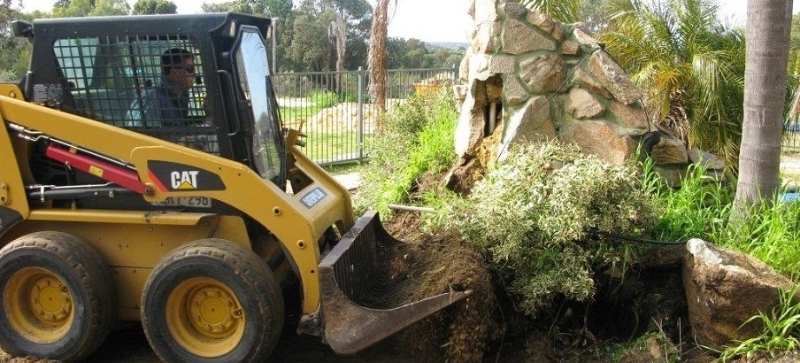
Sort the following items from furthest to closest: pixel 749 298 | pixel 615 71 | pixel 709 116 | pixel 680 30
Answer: pixel 680 30, pixel 709 116, pixel 615 71, pixel 749 298

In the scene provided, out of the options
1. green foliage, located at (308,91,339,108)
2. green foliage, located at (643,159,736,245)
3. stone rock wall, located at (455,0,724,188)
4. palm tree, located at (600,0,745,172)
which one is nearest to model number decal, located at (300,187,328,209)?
stone rock wall, located at (455,0,724,188)

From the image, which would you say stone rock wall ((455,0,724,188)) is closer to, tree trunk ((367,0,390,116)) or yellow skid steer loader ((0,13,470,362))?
yellow skid steer loader ((0,13,470,362))

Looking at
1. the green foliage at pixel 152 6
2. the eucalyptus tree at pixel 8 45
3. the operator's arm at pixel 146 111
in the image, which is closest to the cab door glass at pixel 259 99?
the operator's arm at pixel 146 111

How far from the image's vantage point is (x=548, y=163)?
5.27m

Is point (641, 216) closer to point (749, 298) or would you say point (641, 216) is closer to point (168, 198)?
point (749, 298)

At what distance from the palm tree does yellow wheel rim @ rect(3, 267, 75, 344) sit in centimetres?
549

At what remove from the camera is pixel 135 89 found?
4.71m

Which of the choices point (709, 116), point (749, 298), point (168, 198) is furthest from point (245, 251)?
point (709, 116)

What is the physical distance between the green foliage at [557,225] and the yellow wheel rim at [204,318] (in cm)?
166

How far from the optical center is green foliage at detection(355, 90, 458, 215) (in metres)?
7.59

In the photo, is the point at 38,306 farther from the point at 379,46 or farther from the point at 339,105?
the point at 379,46

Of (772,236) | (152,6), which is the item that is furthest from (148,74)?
(152,6)

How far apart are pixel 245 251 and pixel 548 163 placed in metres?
2.21

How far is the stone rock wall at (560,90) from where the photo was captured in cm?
627
